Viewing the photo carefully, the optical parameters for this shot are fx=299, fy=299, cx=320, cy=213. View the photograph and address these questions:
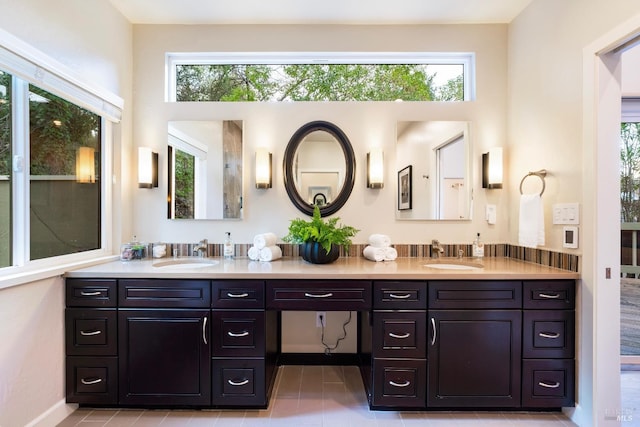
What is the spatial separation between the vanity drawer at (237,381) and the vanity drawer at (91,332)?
2.10ft

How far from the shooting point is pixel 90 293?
5.93ft

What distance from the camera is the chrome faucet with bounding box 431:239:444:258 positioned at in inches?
95.3

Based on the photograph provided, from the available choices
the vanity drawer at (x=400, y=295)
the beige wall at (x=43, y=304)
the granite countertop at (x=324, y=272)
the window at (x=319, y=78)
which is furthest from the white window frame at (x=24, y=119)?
the vanity drawer at (x=400, y=295)

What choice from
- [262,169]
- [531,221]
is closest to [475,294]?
[531,221]

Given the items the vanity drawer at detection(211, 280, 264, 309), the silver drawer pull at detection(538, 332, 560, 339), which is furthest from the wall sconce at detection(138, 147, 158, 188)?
the silver drawer pull at detection(538, 332, 560, 339)

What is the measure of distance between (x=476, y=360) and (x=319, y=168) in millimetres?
→ 1713

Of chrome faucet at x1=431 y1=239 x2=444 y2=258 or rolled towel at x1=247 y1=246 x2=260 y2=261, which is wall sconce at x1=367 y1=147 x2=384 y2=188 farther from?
rolled towel at x1=247 y1=246 x2=260 y2=261

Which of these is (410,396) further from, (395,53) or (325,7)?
(325,7)

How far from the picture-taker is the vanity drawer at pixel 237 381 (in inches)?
70.9

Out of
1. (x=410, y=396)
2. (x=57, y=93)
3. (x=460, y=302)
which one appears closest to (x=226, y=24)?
(x=57, y=93)

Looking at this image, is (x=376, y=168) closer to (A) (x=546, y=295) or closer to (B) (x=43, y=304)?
(A) (x=546, y=295)

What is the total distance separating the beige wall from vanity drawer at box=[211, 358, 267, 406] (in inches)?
36.0

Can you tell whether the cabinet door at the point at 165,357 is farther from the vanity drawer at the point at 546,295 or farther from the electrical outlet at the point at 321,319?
the vanity drawer at the point at 546,295

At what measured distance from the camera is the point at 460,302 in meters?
1.80
